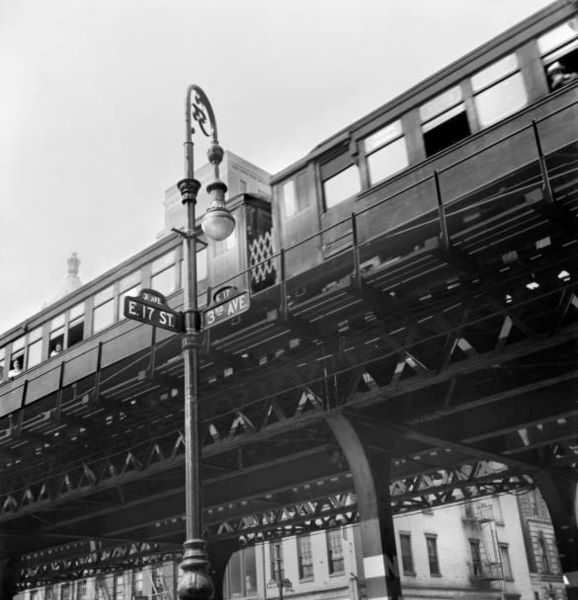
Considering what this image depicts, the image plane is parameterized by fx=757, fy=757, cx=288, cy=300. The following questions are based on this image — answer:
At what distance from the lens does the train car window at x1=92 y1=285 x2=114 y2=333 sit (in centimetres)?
2331

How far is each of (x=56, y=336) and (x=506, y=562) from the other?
35.2 m

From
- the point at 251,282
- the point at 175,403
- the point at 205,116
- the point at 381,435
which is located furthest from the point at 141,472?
the point at 205,116

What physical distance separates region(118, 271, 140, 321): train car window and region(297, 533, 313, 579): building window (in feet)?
80.3

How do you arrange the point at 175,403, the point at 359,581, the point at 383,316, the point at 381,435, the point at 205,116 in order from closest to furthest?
the point at 205,116 → the point at 383,316 → the point at 381,435 → the point at 175,403 → the point at 359,581

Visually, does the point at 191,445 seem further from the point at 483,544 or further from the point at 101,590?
the point at 101,590

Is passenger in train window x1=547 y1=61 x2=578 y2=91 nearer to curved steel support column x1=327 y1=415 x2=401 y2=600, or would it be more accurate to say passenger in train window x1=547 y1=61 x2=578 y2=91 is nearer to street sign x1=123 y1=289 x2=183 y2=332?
curved steel support column x1=327 y1=415 x2=401 y2=600

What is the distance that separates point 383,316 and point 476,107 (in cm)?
500

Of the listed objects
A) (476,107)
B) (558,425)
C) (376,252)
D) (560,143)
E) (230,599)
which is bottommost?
(230,599)

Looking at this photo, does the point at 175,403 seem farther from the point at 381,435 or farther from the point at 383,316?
the point at 383,316

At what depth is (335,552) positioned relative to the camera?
140ft

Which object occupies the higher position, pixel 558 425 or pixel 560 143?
pixel 560 143

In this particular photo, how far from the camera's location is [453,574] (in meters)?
45.2

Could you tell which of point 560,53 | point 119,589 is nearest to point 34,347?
point 560,53

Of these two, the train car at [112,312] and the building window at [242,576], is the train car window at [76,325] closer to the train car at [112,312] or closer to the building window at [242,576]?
the train car at [112,312]
